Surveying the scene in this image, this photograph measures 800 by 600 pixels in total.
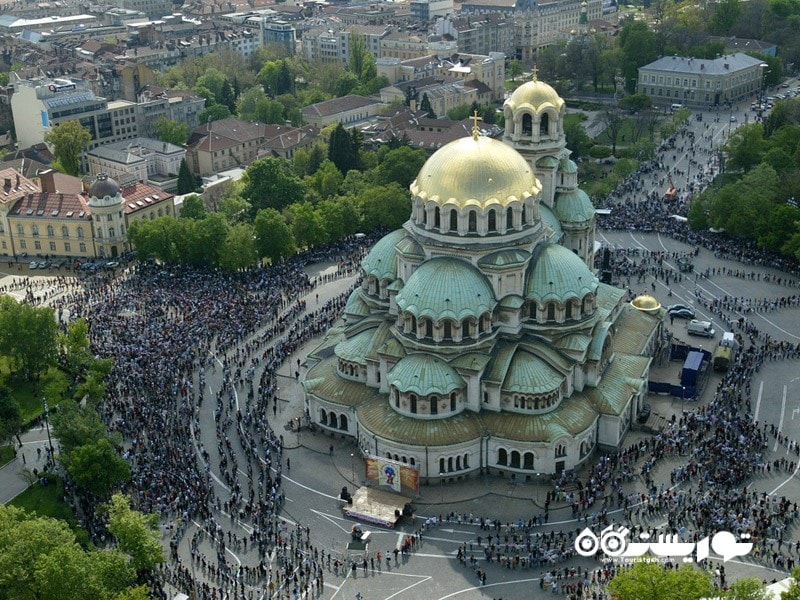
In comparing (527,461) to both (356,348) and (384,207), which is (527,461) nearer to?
(356,348)

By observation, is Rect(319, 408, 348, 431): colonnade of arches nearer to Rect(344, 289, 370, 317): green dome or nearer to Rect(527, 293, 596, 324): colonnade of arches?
Rect(344, 289, 370, 317): green dome

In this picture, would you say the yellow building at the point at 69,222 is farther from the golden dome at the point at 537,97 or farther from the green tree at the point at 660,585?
the green tree at the point at 660,585

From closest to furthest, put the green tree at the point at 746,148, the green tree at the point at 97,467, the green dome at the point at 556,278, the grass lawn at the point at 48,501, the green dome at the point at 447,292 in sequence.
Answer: the green tree at the point at 97,467 < the grass lawn at the point at 48,501 < the green dome at the point at 447,292 < the green dome at the point at 556,278 < the green tree at the point at 746,148

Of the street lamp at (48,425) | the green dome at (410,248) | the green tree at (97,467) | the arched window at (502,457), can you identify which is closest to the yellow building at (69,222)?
the street lamp at (48,425)

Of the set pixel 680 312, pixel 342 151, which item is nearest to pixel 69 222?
pixel 342 151

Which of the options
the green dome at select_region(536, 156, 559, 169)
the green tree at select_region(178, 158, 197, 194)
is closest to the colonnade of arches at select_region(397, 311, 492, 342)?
the green dome at select_region(536, 156, 559, 169)

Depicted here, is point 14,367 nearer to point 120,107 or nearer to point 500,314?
point 500,314
